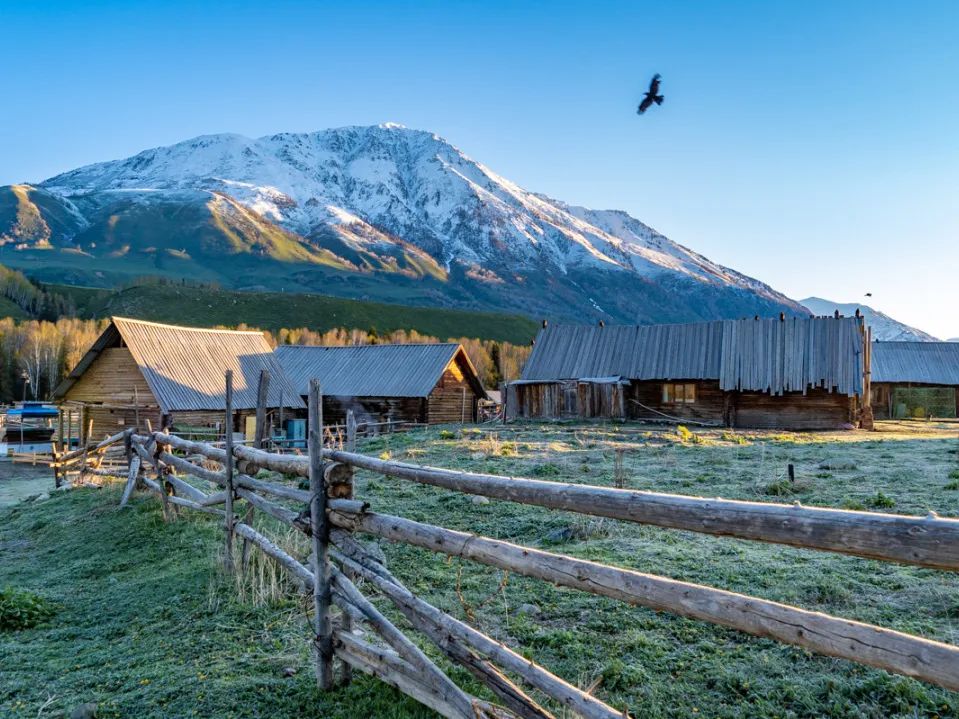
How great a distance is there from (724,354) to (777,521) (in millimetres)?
Result: 30284

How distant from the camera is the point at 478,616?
6.26 metres

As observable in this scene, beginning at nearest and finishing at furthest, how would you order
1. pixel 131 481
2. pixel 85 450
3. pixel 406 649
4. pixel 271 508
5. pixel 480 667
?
pixel 480 667 < pixel 406 649 < pixel 271 508 < pixel 131 481 < pixel 85 450

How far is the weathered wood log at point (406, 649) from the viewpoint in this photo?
4.20 m

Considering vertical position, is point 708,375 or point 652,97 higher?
point 652,97

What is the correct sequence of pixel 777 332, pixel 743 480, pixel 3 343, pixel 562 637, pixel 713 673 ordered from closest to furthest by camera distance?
pixel 713 673 → pixel 562 637 → pixel 743 480 → pixel 777 332 → pixel 3 343

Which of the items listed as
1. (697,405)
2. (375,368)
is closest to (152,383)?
(375,368)

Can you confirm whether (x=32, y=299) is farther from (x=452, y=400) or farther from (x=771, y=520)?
(x=771, y=520)

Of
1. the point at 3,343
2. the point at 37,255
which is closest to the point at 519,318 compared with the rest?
the point at 3,343

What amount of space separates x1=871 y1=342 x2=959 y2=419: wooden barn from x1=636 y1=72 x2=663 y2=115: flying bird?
40035 mm

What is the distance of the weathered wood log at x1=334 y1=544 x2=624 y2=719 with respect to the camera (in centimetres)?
358

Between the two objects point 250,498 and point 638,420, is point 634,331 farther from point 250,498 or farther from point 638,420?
point 250,498

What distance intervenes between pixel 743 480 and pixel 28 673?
1173cm

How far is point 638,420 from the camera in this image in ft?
107

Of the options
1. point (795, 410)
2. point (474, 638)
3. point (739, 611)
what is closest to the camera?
point (739, 611)
